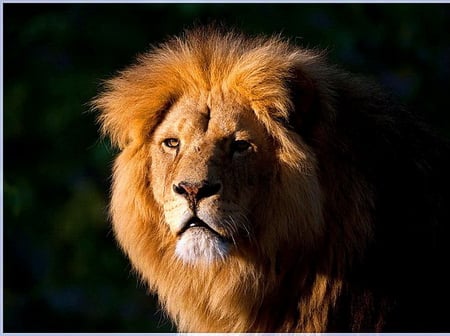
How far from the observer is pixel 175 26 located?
11.6m

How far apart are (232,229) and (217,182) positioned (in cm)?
17

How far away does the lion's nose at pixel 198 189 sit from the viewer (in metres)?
4.36

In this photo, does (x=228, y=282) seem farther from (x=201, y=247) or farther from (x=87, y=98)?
(x=87, y=98)

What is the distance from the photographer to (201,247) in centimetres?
446

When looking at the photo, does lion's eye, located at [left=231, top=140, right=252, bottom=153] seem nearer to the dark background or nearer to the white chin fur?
the white chin fur

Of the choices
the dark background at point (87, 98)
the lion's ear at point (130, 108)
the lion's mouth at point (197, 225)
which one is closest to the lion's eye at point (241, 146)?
the lion's mouth at point (197, 225)

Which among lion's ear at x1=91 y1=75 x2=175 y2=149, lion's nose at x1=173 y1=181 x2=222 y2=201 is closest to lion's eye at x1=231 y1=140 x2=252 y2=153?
lion's nose at x1=173 y1=181 x2=222 y2=201

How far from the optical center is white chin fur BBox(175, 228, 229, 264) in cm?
444

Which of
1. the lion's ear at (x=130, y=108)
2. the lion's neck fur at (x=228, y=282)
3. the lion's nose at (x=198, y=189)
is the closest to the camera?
the lion's nose at (x=198, y=189)

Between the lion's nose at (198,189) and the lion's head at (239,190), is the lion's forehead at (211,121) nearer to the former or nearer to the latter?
the lion's head at (239,190)

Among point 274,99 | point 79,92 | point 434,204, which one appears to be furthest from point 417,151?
point 79,92

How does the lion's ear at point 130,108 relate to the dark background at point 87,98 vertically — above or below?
above

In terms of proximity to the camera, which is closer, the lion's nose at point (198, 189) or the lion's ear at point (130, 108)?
the lion's nose at point (198, 189)

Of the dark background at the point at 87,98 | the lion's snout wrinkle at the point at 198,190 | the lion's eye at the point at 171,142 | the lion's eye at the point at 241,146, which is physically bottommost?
the dark background at the point at 87,98
